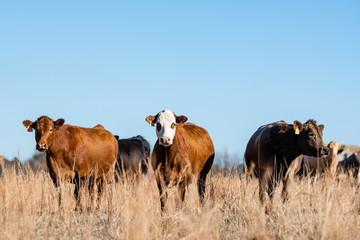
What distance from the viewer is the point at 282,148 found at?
8914 mm

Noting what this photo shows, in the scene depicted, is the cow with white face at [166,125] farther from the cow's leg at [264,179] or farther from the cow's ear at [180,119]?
the cow's leg at [264,179]

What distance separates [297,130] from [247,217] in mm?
2856

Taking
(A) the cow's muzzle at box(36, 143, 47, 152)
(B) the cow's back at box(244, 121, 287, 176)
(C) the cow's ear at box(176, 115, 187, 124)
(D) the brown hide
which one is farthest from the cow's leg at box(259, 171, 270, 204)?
(A) the cow's muzzle at box(36, 143, 47, 152)

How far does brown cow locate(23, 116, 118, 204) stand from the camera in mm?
9508

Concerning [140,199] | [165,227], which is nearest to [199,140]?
[165,227]

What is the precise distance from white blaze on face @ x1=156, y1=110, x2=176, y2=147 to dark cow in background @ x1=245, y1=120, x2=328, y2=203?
1.68 meters

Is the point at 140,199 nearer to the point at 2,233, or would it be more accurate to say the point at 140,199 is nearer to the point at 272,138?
the point at 2,233

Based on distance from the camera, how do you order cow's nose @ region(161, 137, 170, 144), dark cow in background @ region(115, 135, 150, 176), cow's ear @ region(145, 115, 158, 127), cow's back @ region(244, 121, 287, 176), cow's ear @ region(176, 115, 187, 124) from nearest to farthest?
cow's nose @ region(161, 137, 170, 144)
cow's ear @ region(145, 115, 158, 127)
cow's ear @ region(176, 115, 187, 124)
cow's back @ region(244, 121, 287, 176)
dark cow in background @ region(115, 135, 150, 176)

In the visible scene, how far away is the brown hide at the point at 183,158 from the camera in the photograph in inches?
320

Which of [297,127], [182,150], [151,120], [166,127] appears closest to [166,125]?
[166,127]

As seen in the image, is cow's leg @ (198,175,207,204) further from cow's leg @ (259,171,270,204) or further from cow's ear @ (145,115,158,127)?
cow's ear @ (145,115,158,127)

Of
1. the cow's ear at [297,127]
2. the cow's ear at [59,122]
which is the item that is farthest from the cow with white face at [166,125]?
the cow's ear at [59,122]

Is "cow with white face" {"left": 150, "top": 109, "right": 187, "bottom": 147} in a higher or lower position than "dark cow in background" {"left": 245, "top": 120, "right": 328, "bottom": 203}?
higher

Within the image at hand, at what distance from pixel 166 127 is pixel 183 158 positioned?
0.60 metres
